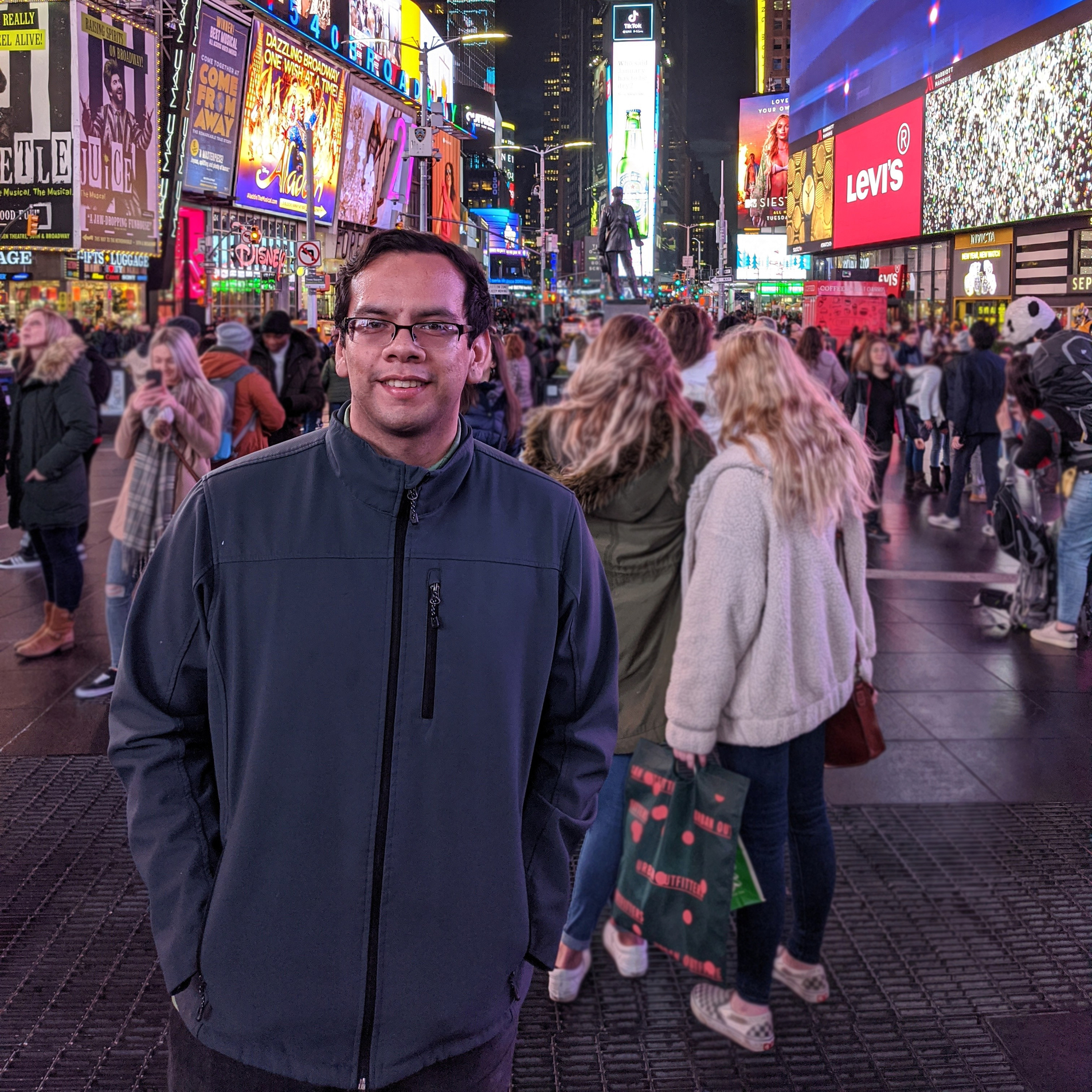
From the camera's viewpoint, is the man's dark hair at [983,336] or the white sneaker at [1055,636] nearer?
the white sneaker at [1055,636]

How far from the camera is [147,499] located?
21.6ft

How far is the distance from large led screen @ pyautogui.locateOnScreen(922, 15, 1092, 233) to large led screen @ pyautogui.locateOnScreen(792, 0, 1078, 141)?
49.9 inches

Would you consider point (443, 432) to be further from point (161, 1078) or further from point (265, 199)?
point (265, 199)

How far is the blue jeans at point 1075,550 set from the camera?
7926mm

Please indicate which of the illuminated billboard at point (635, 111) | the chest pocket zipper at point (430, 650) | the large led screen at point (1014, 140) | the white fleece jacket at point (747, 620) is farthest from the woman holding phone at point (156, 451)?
the illuminated billboard at point (635, 111)

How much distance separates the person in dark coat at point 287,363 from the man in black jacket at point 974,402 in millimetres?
6913

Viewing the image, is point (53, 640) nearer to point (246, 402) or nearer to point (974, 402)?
point (246, 402)

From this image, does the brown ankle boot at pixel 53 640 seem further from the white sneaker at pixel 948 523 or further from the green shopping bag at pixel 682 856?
the white sneaker at pixel 948 523

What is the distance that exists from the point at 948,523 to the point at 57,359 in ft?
30.7

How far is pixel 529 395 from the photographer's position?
48.8 ft

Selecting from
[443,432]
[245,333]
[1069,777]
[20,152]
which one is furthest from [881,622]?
[20,152]

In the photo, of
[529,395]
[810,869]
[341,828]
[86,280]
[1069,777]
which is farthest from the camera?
[86,280]

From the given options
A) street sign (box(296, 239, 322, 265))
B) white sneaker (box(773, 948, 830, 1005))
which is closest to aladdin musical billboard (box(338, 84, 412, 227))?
street sign (box(296, 239, 322, 265))

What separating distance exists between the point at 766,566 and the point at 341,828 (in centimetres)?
182
